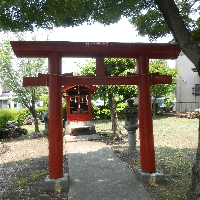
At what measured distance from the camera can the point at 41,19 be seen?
552 cm

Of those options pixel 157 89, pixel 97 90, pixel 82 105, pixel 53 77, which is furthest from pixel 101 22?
pixel 157 89

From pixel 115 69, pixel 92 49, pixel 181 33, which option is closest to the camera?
pixel 181 33

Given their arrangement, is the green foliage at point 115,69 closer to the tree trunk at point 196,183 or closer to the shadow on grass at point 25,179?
the shadow on grass at point 25,179

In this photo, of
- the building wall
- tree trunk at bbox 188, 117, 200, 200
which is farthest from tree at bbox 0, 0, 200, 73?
the building wall

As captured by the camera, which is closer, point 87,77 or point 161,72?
point 87,77

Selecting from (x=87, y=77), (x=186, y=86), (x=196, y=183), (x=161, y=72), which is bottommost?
(x=196, y=183)

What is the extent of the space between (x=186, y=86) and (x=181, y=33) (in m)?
22.5

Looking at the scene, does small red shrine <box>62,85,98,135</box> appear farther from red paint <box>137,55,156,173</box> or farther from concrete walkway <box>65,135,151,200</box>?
red paint <box>137,55,156,173</box>

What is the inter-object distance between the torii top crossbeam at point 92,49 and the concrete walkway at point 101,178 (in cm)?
320

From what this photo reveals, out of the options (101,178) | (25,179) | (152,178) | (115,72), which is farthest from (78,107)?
(152,178)

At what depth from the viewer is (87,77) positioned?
5156mm

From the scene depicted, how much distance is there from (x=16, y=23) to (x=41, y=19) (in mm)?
684

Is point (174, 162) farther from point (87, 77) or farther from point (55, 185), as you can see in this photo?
point (87, 77)

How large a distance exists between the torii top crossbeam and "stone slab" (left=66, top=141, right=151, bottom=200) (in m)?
3.21
